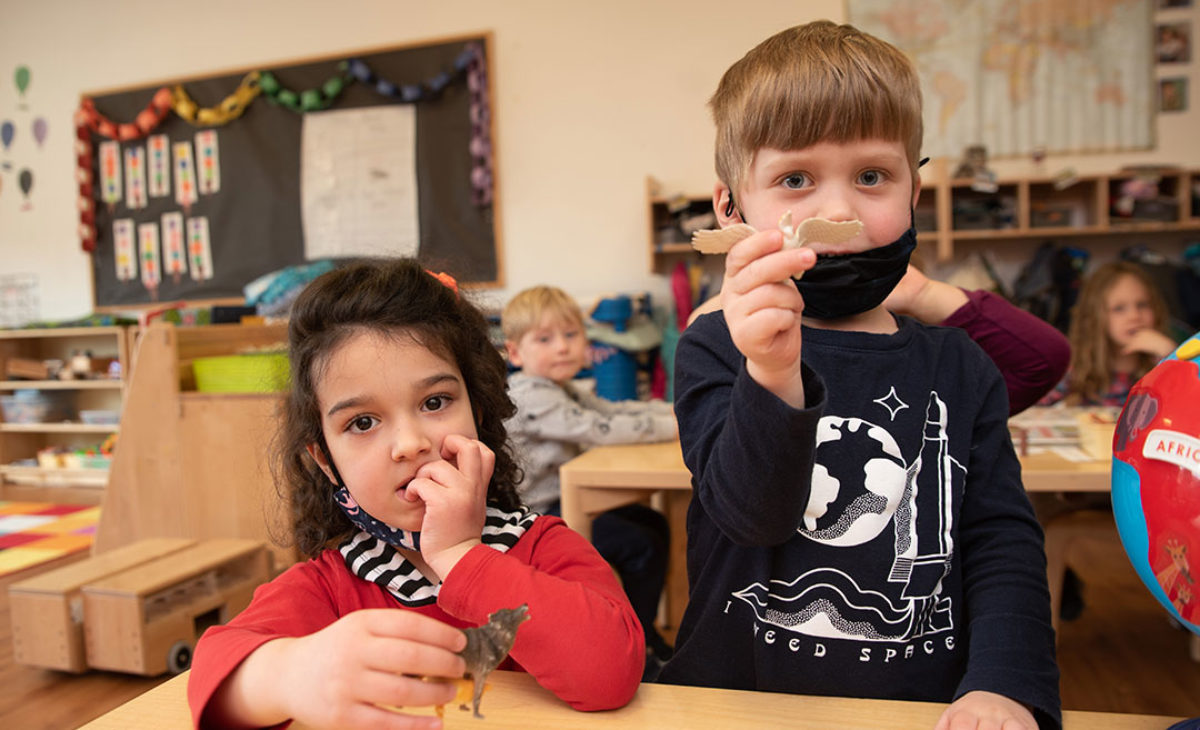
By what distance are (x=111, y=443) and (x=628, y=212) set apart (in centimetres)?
360

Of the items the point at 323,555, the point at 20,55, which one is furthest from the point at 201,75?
the point at 323,555

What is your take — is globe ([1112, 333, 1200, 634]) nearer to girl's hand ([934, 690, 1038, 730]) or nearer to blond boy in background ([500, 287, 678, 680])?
girl's hand ([934, 690, 1038, 730])

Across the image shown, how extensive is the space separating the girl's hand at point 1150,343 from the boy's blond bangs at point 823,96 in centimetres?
252

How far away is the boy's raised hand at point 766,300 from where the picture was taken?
1.74 ft

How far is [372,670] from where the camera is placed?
49 cm

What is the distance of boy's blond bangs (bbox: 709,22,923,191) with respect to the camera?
68 centimetres

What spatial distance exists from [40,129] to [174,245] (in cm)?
148

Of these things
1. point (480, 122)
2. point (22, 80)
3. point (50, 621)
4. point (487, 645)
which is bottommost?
point (50, 621)

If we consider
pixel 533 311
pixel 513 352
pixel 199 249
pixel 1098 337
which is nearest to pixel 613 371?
pixel 513 352

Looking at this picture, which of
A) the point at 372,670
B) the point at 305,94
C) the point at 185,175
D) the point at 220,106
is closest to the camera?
the point at 372,670

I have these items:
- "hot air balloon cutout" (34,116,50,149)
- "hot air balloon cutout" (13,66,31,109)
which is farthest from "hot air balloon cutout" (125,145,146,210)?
"hot air balloon cutout" (13,66,31,109)

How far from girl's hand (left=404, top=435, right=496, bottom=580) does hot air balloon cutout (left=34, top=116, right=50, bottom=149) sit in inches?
254

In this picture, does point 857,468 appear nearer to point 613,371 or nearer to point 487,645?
point 487,645

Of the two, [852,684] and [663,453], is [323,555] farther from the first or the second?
[663,453]
